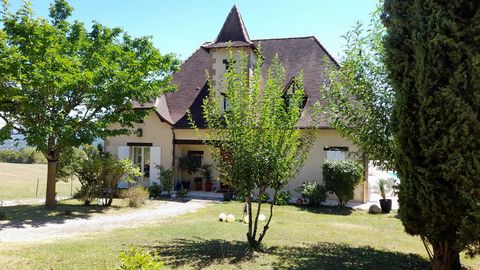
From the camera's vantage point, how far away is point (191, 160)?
64.3 feet

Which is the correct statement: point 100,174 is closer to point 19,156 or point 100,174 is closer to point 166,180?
point 166,180

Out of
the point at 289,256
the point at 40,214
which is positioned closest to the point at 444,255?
the point at 289,256

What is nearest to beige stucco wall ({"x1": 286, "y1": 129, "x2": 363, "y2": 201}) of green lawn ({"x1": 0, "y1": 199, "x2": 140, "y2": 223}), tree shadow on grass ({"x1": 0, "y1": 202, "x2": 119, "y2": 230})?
green lawn ({"x1": 0, "y1": 199, "x2": 140, "y2": 223})

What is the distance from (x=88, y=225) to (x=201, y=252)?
16.6ft

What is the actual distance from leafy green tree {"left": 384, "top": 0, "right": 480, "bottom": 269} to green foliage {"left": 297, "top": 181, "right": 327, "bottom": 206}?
1097cm

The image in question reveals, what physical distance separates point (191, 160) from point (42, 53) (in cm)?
961

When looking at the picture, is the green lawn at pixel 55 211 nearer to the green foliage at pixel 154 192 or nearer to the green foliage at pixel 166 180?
the green foliage at pixel 154 192

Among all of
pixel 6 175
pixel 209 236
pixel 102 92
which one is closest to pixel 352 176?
pixel 209 236

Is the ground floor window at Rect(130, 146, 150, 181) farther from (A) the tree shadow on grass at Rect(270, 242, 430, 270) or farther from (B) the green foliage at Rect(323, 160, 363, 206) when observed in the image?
(A) the tree shadow on grass at Rect(270, 242, 430, 270)

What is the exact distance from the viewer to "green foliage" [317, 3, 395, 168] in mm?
6176

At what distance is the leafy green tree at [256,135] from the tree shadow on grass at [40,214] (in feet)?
20.9

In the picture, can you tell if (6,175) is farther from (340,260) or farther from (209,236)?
(340,260)

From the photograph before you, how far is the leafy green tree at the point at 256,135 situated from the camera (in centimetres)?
725

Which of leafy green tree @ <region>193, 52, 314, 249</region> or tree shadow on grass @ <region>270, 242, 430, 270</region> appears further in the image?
leafy green tree @ <region>193, 52, 314, 249</region>
